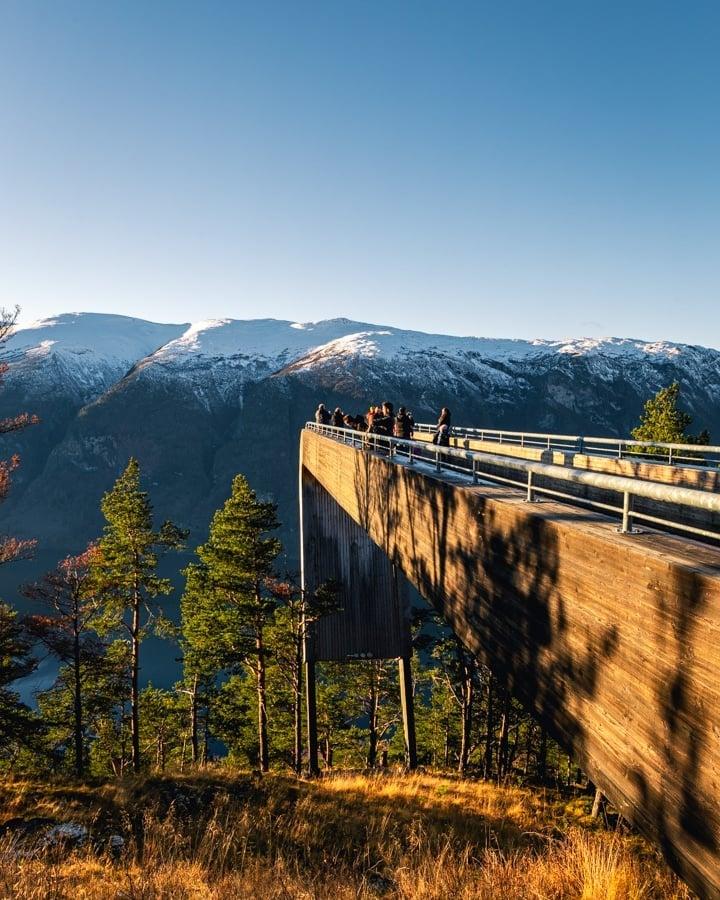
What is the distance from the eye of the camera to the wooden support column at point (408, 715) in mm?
21828

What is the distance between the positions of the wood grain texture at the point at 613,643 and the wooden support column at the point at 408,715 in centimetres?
1828

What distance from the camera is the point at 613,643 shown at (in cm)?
A: 361

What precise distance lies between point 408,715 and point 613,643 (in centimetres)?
2144

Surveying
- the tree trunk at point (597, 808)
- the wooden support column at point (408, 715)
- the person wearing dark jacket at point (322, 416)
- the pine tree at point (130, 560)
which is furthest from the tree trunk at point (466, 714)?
the pine tree at point (130, 560)

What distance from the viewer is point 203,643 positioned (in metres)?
24.1

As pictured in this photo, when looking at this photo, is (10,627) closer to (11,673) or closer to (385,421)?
(11,673)

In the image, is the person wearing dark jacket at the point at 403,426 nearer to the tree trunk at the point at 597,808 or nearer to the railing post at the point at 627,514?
the tree trunk at the point at 597,808

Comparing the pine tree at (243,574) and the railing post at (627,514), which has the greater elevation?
the railing post at (627,514)

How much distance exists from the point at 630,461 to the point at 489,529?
22.7ft

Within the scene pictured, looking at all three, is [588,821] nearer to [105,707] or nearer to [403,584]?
[403,584]

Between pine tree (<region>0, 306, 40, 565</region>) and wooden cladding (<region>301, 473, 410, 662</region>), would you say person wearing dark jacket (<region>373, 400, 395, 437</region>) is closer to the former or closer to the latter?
wooden cladding (<region>301, 473, 410, 662</region>)

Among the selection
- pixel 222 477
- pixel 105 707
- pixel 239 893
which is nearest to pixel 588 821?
pixel 239 893


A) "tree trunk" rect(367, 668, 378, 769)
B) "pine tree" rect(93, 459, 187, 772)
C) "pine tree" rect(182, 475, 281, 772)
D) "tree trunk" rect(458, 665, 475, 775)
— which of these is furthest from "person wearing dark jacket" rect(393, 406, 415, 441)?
"tree trunk" rect(367, 668, 378, 769)

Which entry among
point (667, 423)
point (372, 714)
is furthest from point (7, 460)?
point (667, 423)
